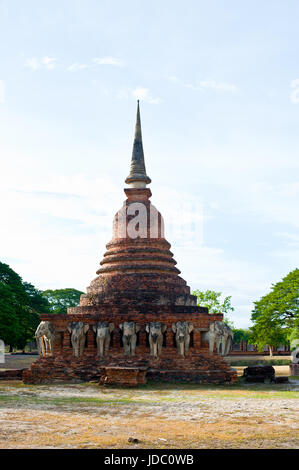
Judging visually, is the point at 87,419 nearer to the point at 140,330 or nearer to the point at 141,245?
the point at 140,330

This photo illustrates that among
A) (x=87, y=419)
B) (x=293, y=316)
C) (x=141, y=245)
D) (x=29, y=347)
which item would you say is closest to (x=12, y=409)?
(x=87, y=419)

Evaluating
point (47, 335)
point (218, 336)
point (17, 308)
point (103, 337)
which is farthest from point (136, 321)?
point (17, 308)

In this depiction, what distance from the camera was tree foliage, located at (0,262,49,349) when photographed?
2898 cm

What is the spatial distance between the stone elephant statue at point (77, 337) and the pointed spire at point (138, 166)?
9.02 meters

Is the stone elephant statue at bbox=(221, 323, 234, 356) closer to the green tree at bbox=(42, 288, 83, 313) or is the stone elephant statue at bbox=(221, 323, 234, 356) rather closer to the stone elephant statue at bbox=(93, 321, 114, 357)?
the stone elephant statue at bbox=(93, 321, 114, 357)

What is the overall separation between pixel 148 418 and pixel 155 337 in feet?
27.8

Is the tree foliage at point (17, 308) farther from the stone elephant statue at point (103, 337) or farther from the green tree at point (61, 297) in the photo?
the green tree at point (61, 297)

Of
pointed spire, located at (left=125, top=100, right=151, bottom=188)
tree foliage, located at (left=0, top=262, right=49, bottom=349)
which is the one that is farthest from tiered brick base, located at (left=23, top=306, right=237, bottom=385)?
tree foliage, located at (left=0, top=262, right=49, bottom=349)

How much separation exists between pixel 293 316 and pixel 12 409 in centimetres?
2650

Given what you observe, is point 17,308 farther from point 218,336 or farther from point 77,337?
point 218,336

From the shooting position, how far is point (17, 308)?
33594mm

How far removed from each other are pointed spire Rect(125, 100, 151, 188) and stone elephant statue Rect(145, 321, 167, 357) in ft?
29.4

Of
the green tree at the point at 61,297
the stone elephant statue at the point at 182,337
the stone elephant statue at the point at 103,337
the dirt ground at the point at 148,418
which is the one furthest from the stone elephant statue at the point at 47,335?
the green tree at the point at 61,297

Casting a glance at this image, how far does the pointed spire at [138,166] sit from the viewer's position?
2433cm
